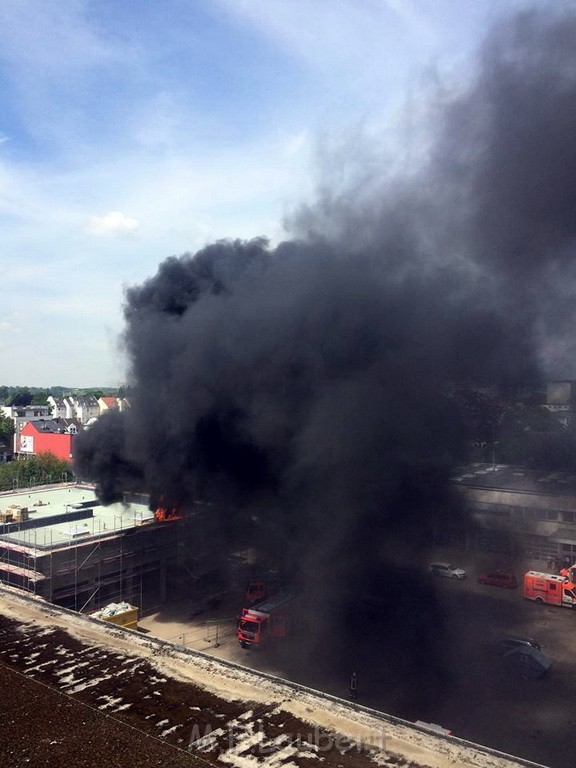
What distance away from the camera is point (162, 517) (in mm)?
26922

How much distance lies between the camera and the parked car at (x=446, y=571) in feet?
90.8

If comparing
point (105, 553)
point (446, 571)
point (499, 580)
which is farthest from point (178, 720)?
point (499, 580)

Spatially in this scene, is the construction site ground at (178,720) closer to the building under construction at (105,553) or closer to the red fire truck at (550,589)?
the building under construction at (105,553)

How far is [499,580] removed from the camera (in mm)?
26922

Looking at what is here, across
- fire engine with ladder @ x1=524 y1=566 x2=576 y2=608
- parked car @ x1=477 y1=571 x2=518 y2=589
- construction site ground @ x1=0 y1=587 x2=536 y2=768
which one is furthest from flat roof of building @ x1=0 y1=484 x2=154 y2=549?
fire engine with ladder @ x1=524 y1=566 x2=576 y2=608

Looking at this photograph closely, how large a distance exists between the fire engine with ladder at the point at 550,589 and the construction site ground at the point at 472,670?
356mm

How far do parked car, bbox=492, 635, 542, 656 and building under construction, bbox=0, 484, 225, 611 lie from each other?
40.6ft

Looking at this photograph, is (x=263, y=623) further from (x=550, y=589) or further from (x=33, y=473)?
(x=33, y=473)

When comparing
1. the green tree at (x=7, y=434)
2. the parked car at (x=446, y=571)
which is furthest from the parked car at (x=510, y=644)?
the green tree at (x=7, y=434)

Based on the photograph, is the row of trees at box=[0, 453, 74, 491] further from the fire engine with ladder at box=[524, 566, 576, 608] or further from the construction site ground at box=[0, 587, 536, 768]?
the construction site ground at box=[0, 587, 536, 768]

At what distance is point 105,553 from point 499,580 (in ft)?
56.8

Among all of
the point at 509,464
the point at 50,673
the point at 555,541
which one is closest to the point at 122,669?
the point at 50,673

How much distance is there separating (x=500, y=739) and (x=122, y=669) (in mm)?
9122

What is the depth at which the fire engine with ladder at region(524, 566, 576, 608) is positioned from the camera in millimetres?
24391
